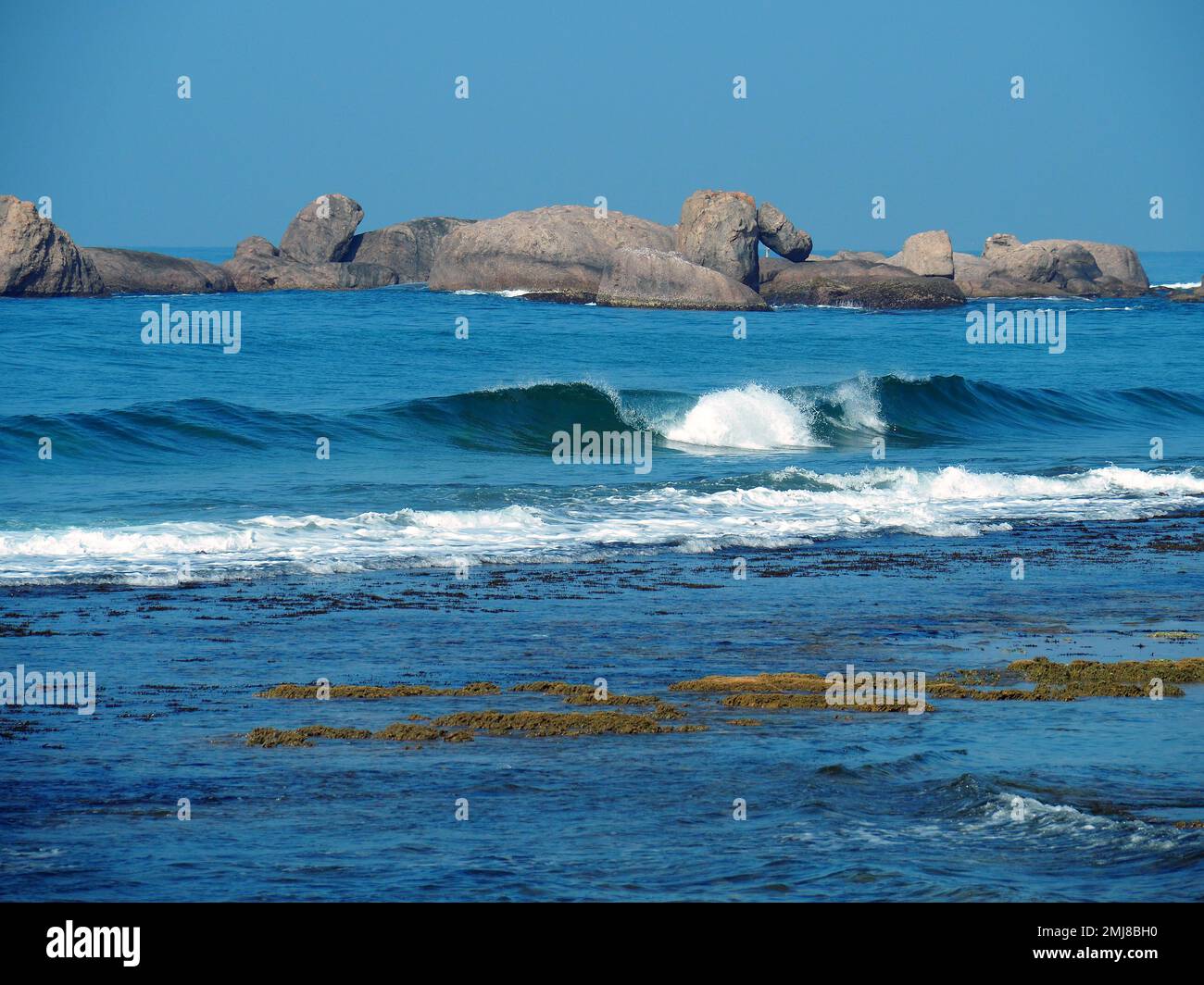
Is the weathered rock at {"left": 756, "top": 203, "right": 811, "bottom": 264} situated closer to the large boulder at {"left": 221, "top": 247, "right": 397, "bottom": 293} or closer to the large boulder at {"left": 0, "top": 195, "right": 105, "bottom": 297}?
the large boulder at {"left": 221, "top": 247, "right": 397, "bottom": 293}

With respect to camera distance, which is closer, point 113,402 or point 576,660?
point 576,660

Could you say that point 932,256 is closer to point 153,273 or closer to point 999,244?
point 999,244

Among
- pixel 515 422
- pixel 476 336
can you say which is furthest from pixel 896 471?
pixel 476 336

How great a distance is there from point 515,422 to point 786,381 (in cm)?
1179

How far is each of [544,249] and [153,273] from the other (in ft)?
77.1

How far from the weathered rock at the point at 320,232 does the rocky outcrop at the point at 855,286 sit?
32994mm

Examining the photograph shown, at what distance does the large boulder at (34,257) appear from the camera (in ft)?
256

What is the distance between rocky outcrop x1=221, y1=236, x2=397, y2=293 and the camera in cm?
9712

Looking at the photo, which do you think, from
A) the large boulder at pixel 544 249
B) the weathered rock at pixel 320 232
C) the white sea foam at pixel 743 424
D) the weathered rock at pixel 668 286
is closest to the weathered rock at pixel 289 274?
the weathered rock at pixel 320 232

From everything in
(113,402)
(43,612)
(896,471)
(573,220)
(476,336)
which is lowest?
(43,612)

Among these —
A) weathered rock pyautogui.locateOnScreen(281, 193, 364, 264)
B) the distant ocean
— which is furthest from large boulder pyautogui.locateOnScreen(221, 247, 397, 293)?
the distant ocean

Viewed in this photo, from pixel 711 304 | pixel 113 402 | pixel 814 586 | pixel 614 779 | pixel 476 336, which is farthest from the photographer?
pixel 711 304
